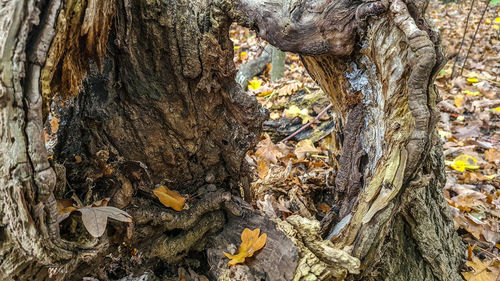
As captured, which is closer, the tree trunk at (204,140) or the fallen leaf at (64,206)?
the tree trunk at (204,140)

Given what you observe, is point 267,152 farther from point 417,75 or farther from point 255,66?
point 255,66

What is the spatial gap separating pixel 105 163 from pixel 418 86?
4.37 feet

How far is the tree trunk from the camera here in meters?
1.09

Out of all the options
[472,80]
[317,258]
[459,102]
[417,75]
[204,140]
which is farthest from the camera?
[472,80]

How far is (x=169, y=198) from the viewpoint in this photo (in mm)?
1745

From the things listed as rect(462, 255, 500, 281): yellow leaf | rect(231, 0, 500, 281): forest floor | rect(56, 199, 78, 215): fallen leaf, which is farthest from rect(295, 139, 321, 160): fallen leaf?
rect(56, 199, 78, 215): fallen leaf

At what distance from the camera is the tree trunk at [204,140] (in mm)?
1086

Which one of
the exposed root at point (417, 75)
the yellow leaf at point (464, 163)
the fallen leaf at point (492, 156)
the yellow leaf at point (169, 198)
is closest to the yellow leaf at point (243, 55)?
the yellow leaf at point (464, 163)

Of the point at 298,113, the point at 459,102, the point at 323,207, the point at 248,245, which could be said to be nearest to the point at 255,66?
the point at 298,113

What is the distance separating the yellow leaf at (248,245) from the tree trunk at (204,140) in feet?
0.14

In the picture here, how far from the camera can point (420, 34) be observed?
128cm

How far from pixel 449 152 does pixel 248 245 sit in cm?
283

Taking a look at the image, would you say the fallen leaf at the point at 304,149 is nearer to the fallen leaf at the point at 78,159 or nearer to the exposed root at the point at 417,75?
the exposed root at the point at 417,75

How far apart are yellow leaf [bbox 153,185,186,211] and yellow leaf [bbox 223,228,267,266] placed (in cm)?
34
